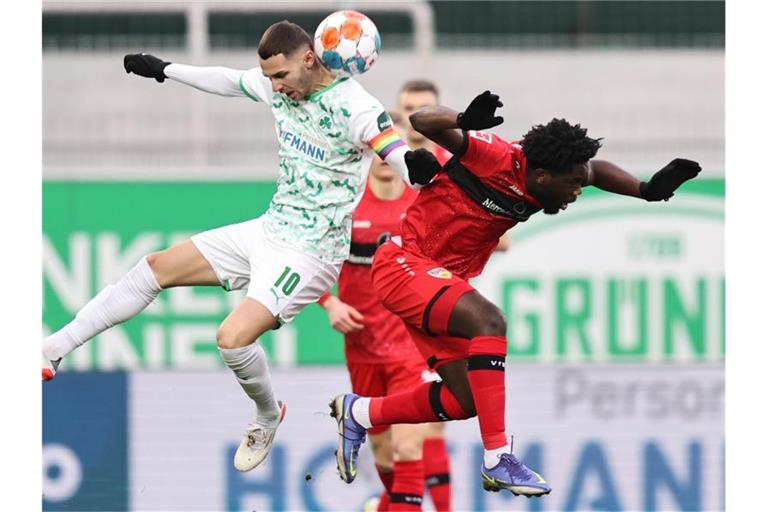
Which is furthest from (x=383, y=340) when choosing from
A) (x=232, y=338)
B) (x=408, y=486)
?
(x=232, y=338)

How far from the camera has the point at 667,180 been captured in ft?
24.2

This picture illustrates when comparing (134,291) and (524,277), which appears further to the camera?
(524,277)

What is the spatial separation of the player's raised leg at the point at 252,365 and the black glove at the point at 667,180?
195 cm

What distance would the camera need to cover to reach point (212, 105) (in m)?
14.9

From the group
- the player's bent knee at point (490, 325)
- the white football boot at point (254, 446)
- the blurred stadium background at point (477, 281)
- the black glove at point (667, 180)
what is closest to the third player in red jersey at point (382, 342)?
the blurred stadium background at point (477, 281)

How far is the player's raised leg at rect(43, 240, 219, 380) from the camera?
7.76 meters

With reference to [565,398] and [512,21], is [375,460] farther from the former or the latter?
[512,21]

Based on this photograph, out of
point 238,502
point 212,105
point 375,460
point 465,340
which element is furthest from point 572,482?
point 212,105

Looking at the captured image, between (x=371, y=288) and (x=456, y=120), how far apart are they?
2.74 meters

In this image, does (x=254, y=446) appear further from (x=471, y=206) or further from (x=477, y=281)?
(x=477, y=281)

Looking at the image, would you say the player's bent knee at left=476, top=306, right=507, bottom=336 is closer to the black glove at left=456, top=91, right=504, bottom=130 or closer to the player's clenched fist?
the black glove at left=456, top=91, right=504, bottom=130

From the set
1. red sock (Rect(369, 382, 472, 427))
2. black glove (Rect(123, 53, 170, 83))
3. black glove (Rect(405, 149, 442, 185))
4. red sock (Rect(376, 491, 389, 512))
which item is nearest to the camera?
black glove (Rect(405, 149, 442, 185))

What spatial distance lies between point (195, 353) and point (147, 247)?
3.05 ft

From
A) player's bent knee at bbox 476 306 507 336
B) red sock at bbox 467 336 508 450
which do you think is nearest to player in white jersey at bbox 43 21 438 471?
player's bent knee at bbox 476 306 507 336
